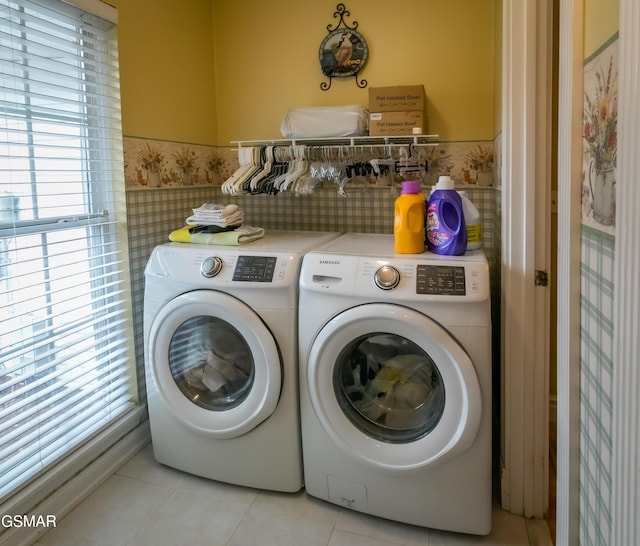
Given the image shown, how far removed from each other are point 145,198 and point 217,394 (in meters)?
0.92

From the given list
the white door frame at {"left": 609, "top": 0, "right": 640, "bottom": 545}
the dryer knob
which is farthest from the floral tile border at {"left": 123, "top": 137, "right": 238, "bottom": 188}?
the white door frame at {"left": 609, "top": 0, "right": 640, "bottom": 545}

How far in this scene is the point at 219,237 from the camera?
6.62ft

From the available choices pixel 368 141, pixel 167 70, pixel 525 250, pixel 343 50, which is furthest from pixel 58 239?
pixel 525 250

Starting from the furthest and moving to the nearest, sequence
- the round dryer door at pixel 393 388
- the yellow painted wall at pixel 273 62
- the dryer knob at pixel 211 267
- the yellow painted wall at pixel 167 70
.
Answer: the yellow painted wall at pixel 273 62, the yellow painted wall at pixel 167 70, the dryer knob at pixel 211 267, the round dryer door at pixel 393 388

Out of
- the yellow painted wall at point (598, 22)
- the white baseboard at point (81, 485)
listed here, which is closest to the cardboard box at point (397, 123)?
the yellow painted wall at point (598, 22)

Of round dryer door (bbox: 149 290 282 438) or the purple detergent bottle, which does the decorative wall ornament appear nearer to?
the purple detergent bottle

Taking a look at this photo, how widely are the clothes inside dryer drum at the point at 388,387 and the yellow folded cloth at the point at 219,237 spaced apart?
64 cm

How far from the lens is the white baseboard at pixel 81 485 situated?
1657 mm

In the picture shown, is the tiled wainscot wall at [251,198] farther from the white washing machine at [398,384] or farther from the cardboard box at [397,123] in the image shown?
the white washing machine at [398,384]

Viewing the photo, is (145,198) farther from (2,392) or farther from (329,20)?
(329,20)

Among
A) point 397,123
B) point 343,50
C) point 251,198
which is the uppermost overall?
point 343,50

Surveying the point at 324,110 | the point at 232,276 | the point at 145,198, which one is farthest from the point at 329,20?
the point at 232,276

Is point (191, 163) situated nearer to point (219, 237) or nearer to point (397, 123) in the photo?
point (219, 237)

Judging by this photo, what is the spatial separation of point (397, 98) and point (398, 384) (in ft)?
3.98
